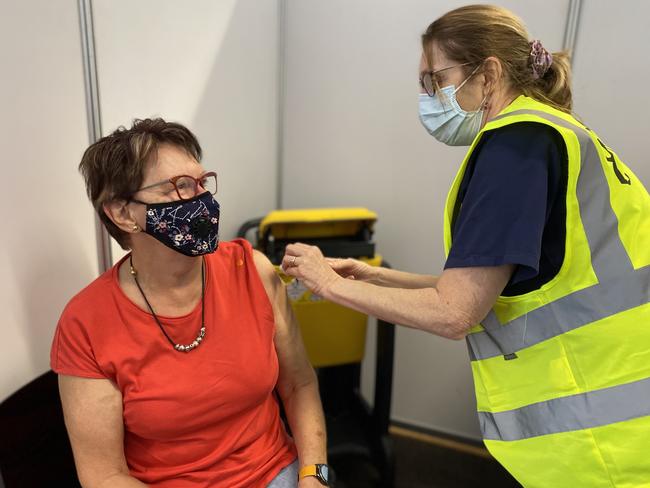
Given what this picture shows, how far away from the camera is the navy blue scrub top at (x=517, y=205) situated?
0.89 m

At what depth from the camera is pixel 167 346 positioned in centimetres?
117

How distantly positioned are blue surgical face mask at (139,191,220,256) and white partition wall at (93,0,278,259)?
44 cm

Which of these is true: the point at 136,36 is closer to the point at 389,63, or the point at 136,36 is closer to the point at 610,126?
the point at 389,63

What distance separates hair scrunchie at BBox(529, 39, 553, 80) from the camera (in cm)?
106

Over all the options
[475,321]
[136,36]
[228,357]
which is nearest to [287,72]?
[136,36]

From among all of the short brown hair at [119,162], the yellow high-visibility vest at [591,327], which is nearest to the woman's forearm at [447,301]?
the yellow high-visibility vest at [591,327]

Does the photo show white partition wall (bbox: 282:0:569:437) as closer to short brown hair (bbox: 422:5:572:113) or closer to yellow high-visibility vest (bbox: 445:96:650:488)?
short brown hair (bbox: 422:5:572:113)

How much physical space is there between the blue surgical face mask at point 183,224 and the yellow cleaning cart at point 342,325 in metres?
0.70

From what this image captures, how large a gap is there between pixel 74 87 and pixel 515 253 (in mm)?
1158

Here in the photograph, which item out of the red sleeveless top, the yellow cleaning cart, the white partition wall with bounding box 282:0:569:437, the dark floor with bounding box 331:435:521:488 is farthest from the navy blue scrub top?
the dark floor with bounding box 331:435:521:488

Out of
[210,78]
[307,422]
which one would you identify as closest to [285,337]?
[307,422]

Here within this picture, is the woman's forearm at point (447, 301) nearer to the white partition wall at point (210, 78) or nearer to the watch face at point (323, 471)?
the watch face at point (323, 471)

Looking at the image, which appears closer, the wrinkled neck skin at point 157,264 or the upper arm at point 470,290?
the upper arm at point 470,290

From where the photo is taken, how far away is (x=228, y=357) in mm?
1227
